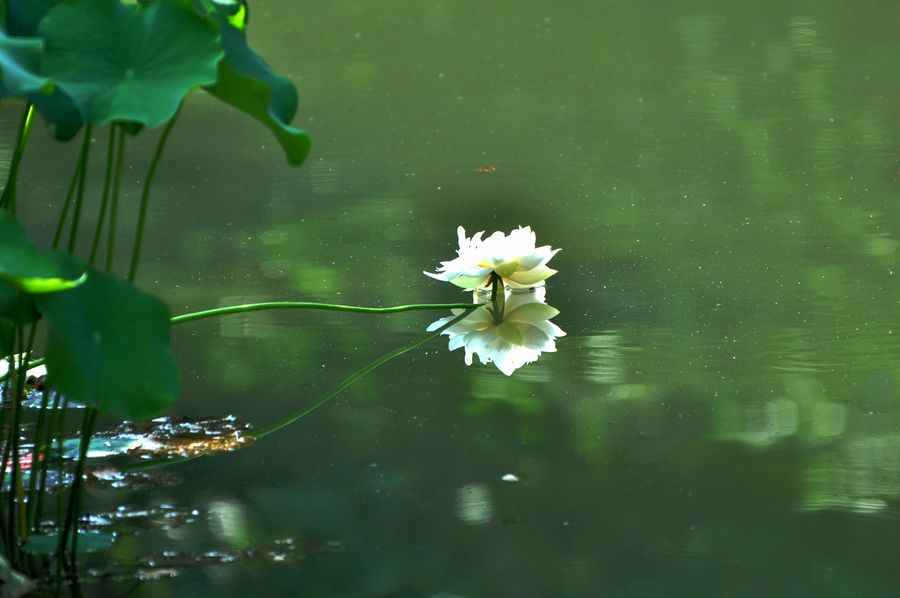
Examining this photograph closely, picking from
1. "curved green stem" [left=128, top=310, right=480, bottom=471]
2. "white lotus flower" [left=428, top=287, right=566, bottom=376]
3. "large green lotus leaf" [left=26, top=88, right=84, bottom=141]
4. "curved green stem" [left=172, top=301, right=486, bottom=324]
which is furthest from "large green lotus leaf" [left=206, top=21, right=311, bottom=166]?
"white lotus flower" [left=428, top=287, right=566, bottom=376]

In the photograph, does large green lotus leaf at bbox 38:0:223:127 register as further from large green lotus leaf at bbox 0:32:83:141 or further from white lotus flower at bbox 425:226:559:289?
Answer: white lotus flower at bbox 425:226:559:289

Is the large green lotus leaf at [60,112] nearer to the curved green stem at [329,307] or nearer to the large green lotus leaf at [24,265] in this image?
the large green lotus leaf at [24,265]

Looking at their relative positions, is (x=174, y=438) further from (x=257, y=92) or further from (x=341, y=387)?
(x=257, y=92)

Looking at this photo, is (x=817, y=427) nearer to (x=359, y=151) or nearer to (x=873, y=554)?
(x=873, y=554)

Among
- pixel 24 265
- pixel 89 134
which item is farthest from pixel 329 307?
pixel 24 265

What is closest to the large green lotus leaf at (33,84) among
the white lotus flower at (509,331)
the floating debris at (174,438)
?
the floating debris at (174,438)
